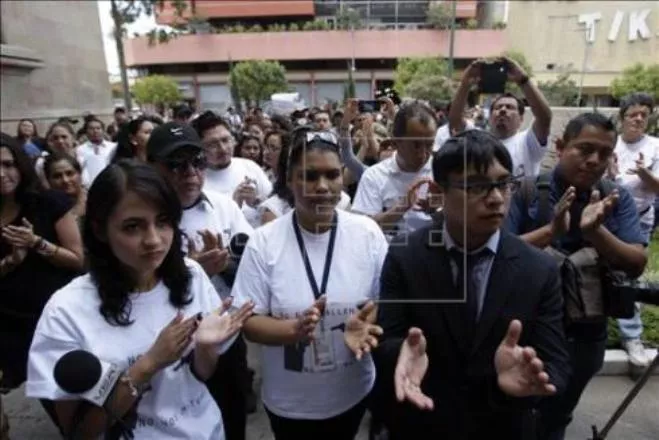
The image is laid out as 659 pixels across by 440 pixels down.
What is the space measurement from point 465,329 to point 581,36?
37.6 metres

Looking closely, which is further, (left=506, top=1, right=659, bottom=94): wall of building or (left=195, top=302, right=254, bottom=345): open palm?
(left=506, top=1, right=659, bottom=94): wall of building

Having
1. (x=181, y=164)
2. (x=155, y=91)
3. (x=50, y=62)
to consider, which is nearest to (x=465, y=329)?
(x=181, y=164)

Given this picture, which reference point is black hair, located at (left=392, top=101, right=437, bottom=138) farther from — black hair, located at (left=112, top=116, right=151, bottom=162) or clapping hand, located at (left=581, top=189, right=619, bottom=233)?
black hair, located at (left=112, top=116, right=151, bottom=162)

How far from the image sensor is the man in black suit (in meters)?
1.49

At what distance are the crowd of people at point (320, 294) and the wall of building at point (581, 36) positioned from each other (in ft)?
98.0

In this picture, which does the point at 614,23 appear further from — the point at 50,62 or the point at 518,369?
the point at 518,369

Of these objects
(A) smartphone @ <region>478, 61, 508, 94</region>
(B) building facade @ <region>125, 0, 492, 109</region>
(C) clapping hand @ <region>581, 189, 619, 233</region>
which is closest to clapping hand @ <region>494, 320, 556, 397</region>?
(C) clapping hand @ <region>581, 189, 619, 233</region>

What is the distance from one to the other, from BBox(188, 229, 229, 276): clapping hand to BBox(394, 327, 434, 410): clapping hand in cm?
86

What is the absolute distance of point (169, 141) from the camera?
86.9 inches

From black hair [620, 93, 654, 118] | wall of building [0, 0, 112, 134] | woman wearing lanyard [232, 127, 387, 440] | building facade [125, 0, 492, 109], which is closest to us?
woman wearing lanyard [232, 127, 387, 440]

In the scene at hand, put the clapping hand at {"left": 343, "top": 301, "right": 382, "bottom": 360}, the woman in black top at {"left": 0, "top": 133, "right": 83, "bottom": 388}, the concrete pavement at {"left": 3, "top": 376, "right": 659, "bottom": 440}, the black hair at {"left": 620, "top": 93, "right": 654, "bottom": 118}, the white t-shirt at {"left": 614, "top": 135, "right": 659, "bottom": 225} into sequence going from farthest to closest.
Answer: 1. the black hair at {"left": 620, "top": 93, "right": 654, "bottom": 118}
2. the white t-shirt at {"left": 614, "top": 135, "right": 659, "bottom": 225}
3. the concrete pavement at {"left": 3, "top": 376, "right": 659, "bottom": 440}
4. the woman in black top at {"left": 0, "top": 133, "right": 83, "bottom": 388}
5. the clapping hand at {"left": 343, "top": 301, "right": 382, "bottom": 360}

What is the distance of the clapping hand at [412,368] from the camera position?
1.42 meters

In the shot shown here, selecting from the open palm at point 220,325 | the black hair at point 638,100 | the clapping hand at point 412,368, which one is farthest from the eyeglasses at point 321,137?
the black hair at point 638,100

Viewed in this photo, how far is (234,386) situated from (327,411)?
0.69m
